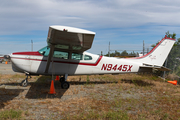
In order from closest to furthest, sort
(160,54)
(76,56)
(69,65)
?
1. (69,65)
2. (76,56)
3. (160,54)

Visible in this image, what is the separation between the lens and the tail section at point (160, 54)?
816cm

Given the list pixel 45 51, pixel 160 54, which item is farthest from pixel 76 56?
pixel 160 54

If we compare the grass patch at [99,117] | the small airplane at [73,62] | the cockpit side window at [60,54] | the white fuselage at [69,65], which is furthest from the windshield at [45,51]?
the grass patch at [99,117]

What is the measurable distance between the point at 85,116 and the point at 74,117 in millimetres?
275

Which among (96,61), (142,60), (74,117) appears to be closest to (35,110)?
(74,117)

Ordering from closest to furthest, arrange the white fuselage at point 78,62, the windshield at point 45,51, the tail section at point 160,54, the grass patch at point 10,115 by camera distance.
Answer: the grass patch at point 10,115
the white fuselage at point 78,62
the windshield at point 45,51
the tail section at point 160,54

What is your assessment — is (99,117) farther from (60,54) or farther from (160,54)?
(160,54)

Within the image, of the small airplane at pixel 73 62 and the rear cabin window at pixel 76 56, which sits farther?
the rear cabin window at pixel 76 56

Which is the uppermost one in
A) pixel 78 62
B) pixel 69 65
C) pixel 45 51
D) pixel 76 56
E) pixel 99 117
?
pixel 45 51

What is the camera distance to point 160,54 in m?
8.28

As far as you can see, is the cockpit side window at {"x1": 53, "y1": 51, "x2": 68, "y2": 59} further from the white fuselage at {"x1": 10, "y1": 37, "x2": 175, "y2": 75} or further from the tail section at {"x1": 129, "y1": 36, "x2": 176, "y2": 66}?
the tail section at {"x1": 129, "y1": 36, "x2": 176, "y2": 66}

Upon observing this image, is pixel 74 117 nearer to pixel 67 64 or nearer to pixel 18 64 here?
pixel 67 64

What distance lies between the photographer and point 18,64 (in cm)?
679

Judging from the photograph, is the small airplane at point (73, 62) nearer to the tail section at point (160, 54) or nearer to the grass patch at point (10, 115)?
the tail section at point (160, 54)
